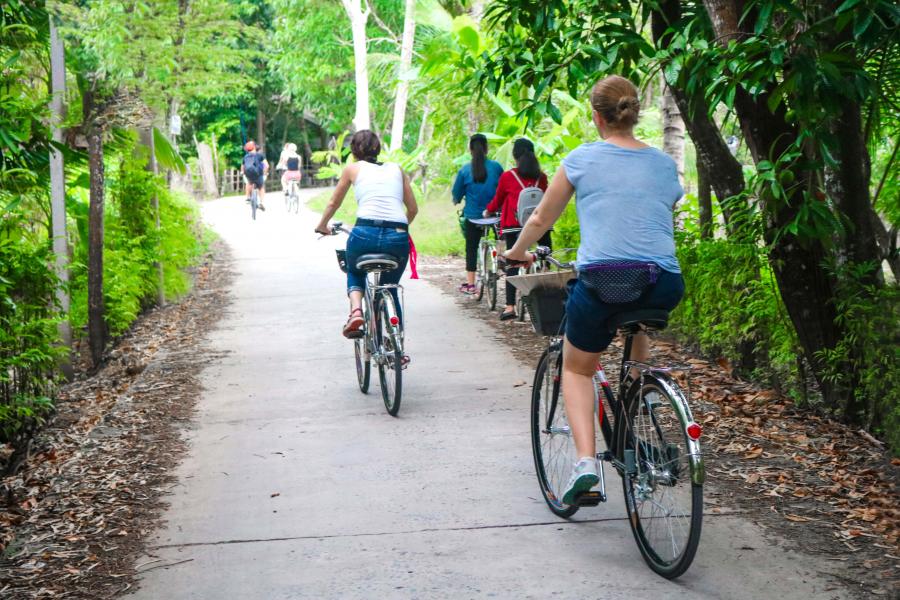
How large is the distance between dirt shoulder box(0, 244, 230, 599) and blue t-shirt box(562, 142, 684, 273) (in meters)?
2.67

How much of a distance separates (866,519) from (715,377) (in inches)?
128

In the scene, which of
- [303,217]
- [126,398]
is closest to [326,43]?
[303,217]

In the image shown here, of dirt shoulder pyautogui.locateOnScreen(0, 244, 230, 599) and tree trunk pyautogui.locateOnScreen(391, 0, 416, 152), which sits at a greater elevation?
tree trunk pyautogui.locateOnScreen(391, 0, 416, 152)

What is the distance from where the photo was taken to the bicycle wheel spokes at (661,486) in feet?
14.4

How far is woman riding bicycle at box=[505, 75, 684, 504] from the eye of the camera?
4.67m

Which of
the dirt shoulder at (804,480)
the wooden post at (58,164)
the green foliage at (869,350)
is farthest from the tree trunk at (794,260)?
the wooden post at (58,164)

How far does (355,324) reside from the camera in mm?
8570

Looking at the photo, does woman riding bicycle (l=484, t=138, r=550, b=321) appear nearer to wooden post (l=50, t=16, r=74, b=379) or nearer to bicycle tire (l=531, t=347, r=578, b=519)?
wooden post (l=50, t=16, r=74, b=379)

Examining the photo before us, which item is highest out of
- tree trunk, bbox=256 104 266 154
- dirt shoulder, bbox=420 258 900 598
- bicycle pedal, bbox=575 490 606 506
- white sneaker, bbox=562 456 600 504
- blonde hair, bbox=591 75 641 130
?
tree trunk, bbox=256 104 266 154

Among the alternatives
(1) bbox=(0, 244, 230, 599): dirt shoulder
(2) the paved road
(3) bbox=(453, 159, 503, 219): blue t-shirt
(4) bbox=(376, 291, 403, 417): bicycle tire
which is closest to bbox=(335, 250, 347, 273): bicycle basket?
(4) bbox=(376, 291, 403, 417): bicycle tire

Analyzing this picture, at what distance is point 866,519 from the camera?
5391 mm

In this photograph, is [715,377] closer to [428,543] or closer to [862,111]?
[862,111]

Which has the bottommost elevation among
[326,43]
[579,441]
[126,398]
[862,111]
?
[126,398]

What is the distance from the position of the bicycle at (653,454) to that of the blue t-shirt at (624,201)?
11.0 inches
